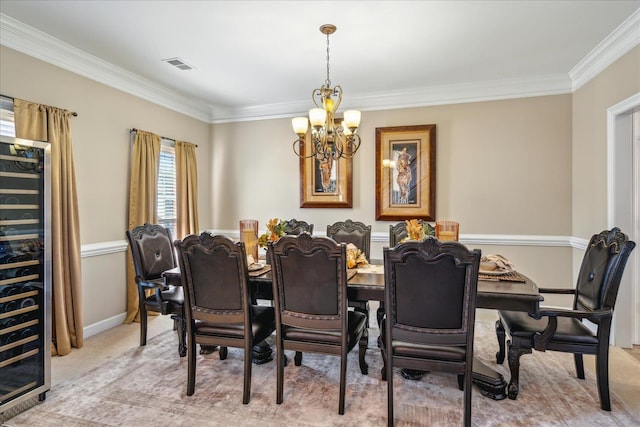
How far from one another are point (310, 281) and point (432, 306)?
74 centimetres

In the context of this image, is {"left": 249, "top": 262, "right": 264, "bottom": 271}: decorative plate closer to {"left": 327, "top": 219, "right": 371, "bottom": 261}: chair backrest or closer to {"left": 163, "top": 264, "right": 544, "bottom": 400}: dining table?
{"left": 163, "top": 264, "right": 544, "bottom": 400}: dining table

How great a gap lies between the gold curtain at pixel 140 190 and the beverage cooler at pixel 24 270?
1621 mm

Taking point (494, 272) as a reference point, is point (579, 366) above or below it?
below

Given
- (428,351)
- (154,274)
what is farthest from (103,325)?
(428,351)

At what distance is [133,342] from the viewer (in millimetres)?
3494

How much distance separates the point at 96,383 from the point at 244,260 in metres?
1.56

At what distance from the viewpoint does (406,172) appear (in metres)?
4.73

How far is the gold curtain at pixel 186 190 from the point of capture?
482 centimetres

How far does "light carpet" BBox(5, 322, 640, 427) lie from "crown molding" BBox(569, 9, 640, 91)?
273 cm

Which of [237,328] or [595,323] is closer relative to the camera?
[595,323]

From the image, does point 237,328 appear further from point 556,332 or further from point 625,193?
point 625,193

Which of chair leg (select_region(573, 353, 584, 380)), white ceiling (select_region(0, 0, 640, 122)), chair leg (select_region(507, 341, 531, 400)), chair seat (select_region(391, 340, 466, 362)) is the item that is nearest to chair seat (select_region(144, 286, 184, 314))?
chair seat (select_region(391, 340, 466, 362))

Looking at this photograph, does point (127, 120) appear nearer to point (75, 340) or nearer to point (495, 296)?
point (75, 340)

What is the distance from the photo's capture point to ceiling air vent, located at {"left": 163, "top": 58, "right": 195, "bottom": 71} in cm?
368
